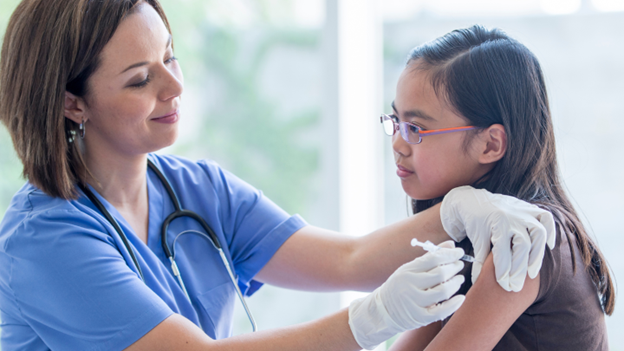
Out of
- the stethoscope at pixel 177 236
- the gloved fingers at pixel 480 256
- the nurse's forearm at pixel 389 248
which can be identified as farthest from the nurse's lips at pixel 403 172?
the stethoscope at pixel 177 236

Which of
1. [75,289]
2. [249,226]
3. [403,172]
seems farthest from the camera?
[249,226]

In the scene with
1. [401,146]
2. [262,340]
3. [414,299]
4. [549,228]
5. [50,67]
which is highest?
[50,67]

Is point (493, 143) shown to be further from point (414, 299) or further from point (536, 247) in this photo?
point (414, 299)

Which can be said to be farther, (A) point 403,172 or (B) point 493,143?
(A) point 403,172

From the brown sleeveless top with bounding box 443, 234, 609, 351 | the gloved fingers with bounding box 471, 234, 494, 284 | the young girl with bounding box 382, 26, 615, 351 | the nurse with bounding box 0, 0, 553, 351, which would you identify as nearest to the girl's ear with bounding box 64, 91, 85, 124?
the nurse with bounding box 0, 0, 553, 351

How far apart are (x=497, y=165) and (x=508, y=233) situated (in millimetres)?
279

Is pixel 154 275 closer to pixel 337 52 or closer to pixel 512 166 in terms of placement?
pixel 512 166

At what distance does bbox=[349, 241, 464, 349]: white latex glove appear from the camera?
0.94 metres

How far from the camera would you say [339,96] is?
8.02 feet

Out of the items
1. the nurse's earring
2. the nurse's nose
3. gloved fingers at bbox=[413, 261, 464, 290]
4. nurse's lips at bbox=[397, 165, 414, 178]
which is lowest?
gloved fingers at bbox=[413, 261, 464, 290]

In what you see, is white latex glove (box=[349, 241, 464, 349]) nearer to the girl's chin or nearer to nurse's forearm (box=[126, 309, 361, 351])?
nurse's forearm (box=[126, 309, 361, 351])

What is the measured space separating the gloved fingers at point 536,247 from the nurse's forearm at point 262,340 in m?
0.38

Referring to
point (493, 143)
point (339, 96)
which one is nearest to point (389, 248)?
point (493, 143)

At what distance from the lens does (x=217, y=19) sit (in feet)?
9.16
